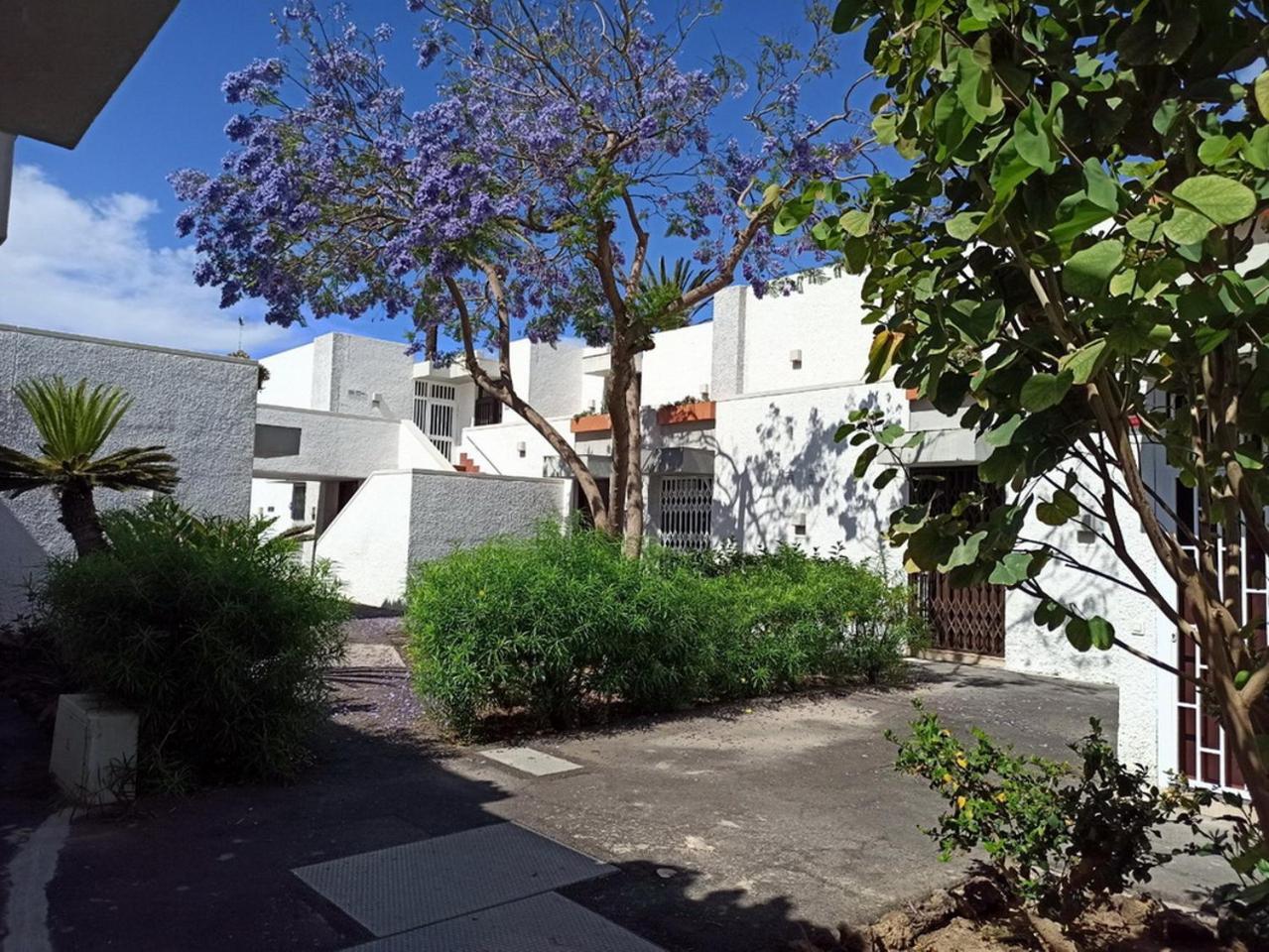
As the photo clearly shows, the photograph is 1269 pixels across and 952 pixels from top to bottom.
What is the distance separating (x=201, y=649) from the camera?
5.70m

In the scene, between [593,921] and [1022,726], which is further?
[1022,726]

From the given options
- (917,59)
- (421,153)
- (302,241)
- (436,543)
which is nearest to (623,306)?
(421,153)

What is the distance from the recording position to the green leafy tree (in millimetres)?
1713

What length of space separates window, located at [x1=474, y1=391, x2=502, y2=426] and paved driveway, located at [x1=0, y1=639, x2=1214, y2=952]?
1943 centimetres

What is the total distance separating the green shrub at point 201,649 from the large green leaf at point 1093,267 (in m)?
5.36

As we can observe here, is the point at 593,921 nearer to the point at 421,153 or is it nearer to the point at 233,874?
the point at 233,874

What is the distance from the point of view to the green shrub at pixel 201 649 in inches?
223

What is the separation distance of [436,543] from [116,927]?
40.6 ft

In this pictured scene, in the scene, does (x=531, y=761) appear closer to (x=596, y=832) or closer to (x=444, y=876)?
(x=596, y=832)

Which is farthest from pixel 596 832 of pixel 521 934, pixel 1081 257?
pixel 1081 257

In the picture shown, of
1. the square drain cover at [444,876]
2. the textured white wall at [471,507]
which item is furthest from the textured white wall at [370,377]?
the square drain cover at [444,876]

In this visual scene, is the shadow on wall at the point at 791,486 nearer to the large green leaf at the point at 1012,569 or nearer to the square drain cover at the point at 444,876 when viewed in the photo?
the square drain cover at the point at 444,876

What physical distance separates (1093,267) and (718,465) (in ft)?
47.9

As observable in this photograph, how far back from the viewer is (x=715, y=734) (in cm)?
782
